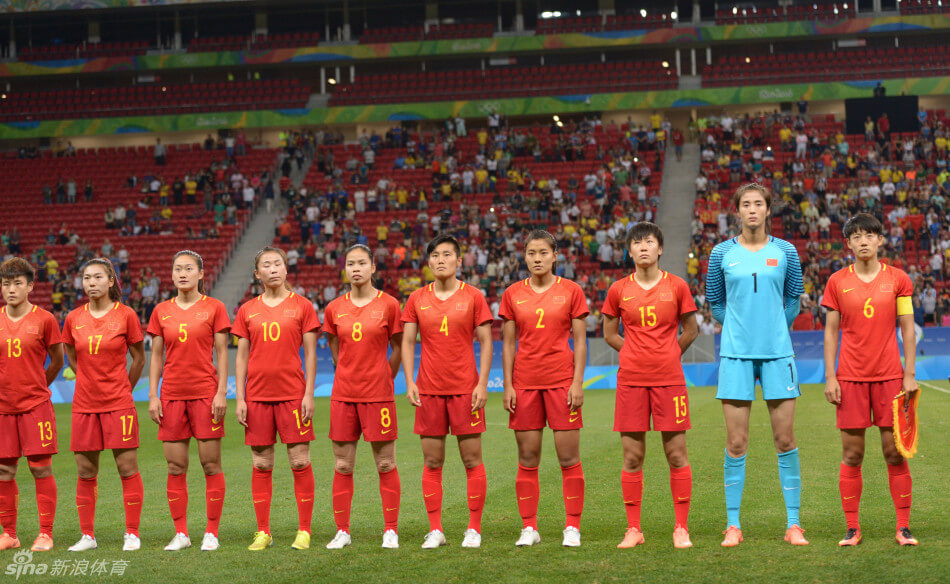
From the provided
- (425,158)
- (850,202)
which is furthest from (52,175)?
(850,202)

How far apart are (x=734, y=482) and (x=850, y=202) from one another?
2405 centimetres

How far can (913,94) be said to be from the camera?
36312 mm

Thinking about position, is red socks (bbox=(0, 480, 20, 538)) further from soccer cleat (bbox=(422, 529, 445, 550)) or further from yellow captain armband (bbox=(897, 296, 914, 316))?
yellow captain armband (bbox=(897, 296, 914, 316))

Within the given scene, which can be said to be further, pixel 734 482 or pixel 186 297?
pixel 186 297

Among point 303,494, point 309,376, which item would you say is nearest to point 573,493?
point 303,494

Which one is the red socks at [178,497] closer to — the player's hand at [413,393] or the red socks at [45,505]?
the red socks at [45,505]

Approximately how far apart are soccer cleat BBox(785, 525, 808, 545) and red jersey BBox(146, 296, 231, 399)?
421 cm

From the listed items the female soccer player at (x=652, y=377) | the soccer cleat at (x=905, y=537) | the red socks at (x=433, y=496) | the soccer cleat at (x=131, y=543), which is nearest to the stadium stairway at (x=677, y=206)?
the female soccer player at (x=652, y=377)

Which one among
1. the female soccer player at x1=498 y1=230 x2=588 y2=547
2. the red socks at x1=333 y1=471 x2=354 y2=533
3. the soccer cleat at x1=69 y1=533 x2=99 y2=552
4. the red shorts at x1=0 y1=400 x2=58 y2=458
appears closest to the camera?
the female soccer player at x1=498 y1=230 x2=588 y2=547

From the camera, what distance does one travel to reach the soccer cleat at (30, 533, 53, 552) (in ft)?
23.6

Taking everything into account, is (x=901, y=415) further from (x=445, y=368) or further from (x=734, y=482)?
(x=445, y=368)

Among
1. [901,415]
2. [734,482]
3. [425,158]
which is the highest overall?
[425,158]

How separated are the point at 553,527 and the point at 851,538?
216cm

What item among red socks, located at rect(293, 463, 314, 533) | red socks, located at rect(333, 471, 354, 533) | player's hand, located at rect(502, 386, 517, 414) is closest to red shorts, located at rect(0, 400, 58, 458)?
red socks, located at rect(293, 463, 314, 533)
